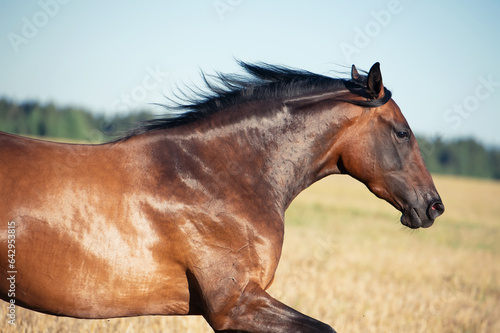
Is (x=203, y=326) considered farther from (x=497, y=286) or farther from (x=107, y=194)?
(x=497, y=286)

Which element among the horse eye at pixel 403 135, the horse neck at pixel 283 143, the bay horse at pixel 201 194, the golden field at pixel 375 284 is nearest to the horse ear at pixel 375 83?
the bay horse at pixel 201 194

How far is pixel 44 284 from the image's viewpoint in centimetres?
305

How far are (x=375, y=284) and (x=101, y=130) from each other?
6.57 metres

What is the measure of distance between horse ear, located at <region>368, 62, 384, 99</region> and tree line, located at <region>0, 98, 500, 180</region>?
158cm

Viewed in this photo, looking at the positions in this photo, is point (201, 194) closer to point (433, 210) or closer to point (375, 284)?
point (433, 210)

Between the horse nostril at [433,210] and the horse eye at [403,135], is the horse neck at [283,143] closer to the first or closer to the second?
the horse eye at [403,135]

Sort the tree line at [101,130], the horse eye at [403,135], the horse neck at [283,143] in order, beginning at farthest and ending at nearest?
the tree line at [101,130]
the horse eye at [403,135]
the horse neck at [283,143]

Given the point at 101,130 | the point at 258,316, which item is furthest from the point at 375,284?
the point at 101,130

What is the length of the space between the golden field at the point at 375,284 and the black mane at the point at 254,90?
1.60 meters

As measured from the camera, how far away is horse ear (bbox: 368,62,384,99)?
3.69m

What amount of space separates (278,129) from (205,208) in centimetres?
88

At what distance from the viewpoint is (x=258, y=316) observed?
3.25 metres

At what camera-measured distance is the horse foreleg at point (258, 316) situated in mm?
3240

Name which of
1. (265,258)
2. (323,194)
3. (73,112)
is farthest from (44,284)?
(73,112)
